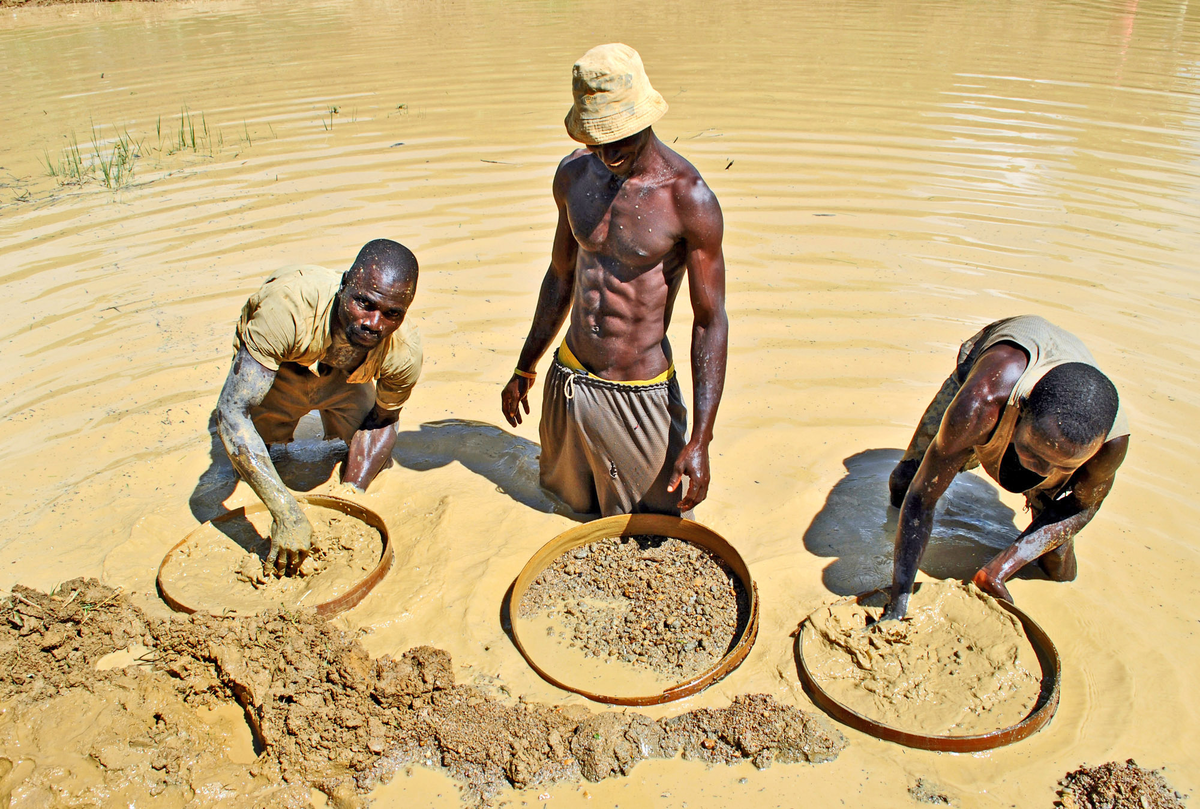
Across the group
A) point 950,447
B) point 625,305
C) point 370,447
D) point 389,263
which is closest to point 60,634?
point 370,447

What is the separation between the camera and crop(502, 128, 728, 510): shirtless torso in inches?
108

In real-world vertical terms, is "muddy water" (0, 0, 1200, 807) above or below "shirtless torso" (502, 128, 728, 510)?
below

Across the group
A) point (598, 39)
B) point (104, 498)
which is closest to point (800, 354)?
point (104, 498)

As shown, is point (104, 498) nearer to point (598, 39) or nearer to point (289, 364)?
point (289, 364)

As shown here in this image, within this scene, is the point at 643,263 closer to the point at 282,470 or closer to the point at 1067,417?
the point at 1067,417

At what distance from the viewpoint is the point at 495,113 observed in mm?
8203

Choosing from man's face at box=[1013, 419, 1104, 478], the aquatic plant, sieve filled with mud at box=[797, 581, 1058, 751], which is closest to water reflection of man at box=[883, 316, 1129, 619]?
man's face at box=[1013, 419, 1104, 478]

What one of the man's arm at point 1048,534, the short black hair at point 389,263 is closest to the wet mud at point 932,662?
the man's arm at point 1048,534

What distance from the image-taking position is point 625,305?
9.57 ft

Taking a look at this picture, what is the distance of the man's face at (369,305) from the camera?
287cm

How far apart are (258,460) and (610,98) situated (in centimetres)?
167

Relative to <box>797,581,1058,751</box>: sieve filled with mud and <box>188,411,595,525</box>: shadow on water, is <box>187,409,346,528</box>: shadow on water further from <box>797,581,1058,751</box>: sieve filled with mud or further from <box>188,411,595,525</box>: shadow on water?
<box>797,581,1058,751</box>: sieve filled with mud

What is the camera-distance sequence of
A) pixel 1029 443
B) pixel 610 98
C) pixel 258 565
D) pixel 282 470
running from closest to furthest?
pixel 1029 443
pixel 610 98
pixel 258 565
pixel 282 470

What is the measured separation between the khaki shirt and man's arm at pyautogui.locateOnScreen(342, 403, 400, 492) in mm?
374
